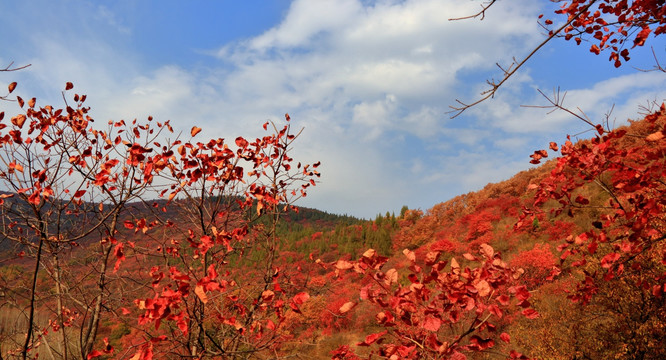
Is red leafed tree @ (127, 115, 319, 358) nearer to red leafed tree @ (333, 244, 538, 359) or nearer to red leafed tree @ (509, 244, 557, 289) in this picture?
red leafed tree @ (333, 244, 538, 359)

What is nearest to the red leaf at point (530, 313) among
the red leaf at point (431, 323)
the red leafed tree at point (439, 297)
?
the red leafed tree at point (439, 297)

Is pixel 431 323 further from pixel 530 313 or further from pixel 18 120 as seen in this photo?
pixel 18 120

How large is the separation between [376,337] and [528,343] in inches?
286

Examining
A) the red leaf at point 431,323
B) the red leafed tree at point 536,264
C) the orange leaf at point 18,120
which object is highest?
the orange leaf at point 18,120

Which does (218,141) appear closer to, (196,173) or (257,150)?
(196,173)

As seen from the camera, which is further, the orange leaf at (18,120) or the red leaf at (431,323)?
the orange leaf at (18,120)

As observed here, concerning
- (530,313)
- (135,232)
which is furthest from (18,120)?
(530,313)

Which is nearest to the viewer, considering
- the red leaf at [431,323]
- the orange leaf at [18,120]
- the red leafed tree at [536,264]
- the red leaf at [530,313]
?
the red leaf at [431,323]

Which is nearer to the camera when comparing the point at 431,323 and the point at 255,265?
the point at 431,323

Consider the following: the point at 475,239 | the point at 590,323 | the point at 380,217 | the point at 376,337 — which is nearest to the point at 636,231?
the point at 376,337

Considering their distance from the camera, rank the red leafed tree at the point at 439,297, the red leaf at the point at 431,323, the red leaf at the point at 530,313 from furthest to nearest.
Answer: the red leaf at the point at 530,313, the red leafed tree at the point at 439,297, the red leaf at the point at 431,323

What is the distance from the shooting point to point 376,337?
2449 millimetres

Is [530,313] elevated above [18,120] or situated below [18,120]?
below

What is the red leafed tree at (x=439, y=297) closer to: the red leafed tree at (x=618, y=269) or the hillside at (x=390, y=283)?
the hillside at (x=390, y=283)
